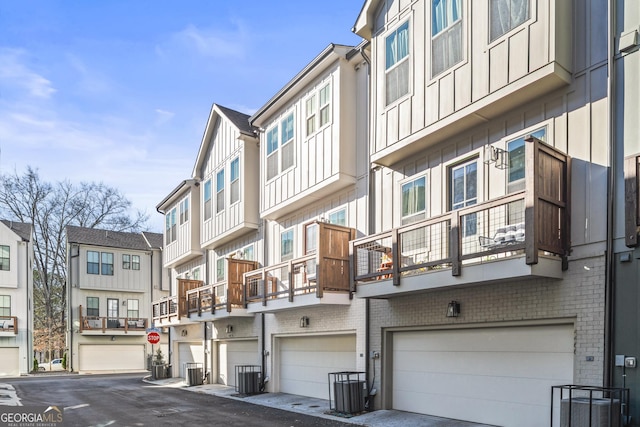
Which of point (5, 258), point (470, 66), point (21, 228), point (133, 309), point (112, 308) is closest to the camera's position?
point (470, 66)

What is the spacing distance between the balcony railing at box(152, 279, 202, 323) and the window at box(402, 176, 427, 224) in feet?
42.5

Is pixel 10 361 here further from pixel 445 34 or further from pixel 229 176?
pixel 445 34

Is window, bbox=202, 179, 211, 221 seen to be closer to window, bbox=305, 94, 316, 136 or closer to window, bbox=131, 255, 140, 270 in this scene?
window, bbox=305, 94, 316, 136

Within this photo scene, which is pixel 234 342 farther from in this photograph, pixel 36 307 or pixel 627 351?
pixel 36 307

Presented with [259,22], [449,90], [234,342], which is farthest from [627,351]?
[234,342]

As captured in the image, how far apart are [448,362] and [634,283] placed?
4.31 m

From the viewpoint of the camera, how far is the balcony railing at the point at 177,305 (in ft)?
74.3

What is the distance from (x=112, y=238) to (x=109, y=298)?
14.0 feet

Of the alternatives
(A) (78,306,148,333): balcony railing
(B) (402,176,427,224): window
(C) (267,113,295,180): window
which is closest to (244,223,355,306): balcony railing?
(B) (402,176,427,224): window

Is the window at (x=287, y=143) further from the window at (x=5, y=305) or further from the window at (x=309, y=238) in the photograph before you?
the window at (x=5, y=305)

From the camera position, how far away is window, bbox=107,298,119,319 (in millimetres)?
36562

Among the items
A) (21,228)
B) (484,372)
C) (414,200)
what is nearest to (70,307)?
(21,228)

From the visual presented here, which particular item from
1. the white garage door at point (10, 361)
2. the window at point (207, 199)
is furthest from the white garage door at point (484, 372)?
the white garage door at point (10, 361)

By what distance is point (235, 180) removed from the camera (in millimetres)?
19828
